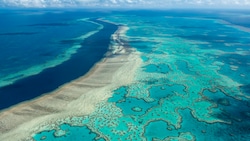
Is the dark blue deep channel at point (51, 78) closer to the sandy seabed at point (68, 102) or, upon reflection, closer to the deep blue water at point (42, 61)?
the deep blue water at point (42, 61)

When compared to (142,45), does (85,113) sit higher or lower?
lower

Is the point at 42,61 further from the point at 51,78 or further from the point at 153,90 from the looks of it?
the point at 153,90

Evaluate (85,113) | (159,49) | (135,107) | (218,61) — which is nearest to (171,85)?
(135,107)

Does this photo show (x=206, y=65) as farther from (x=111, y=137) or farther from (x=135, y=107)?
(x=111, y=137)

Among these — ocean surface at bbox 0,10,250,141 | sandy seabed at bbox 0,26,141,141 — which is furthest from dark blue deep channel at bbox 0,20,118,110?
sandy seabed at bbox 0,26,141,141

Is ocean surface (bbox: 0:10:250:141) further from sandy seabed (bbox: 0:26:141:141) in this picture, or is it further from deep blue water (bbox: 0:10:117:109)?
sandy seabed (bbox: 0:26:141:141)

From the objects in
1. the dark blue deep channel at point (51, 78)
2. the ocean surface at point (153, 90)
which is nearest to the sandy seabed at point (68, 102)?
the ocean surface at point (153, 90)
